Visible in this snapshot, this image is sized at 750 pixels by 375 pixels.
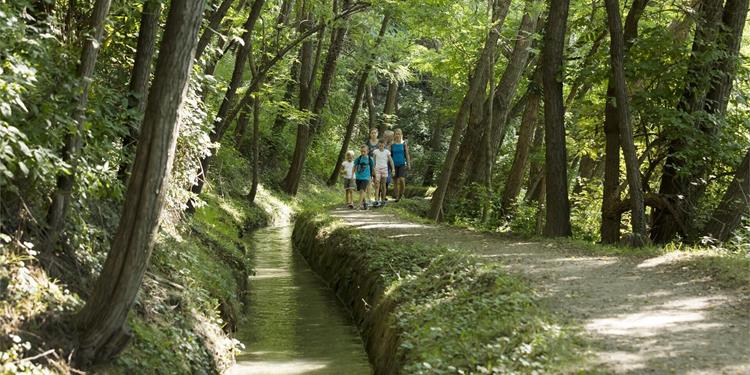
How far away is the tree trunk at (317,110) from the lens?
1050 inches

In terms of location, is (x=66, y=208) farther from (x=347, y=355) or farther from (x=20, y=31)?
(x=347, y=355)

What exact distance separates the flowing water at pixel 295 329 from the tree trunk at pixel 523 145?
602 centimetres

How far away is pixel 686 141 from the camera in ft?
43.8

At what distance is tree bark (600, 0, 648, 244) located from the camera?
555 inches

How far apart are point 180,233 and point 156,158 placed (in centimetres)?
606

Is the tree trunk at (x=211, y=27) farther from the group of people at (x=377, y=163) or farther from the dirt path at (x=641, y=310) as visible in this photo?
the group of people at (x=377, y=163)

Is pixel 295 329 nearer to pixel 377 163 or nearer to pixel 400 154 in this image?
pixel 377 163

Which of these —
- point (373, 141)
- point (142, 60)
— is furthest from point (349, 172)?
point (142, 60)

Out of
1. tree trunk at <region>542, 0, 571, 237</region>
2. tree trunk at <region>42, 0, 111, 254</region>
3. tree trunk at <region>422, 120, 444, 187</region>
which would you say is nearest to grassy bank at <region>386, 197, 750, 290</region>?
tree trunk at <region>542, 0, 571, 237</region>

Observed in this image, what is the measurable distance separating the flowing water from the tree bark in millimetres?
5005

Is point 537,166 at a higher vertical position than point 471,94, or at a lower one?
lower

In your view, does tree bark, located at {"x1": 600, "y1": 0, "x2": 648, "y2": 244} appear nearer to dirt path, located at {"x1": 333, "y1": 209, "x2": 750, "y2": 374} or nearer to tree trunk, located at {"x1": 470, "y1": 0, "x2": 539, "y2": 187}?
dirt path, located at {"x1": 333, "y1": 209, "x2": 750, "y2": 374}

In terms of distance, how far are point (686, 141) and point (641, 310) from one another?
6.08 meters

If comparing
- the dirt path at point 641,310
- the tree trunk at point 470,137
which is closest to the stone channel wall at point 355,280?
the dirt path at point 641,310
